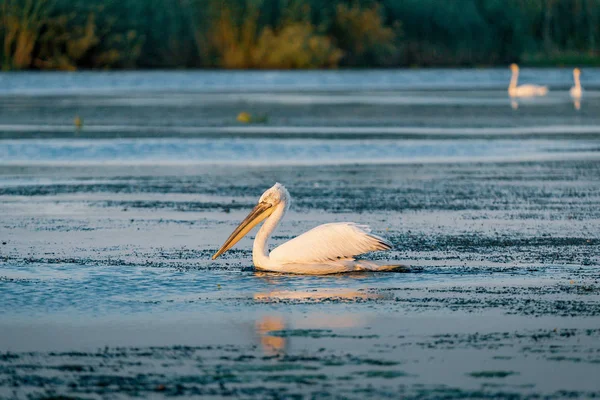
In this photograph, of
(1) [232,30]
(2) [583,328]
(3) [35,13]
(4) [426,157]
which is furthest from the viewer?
(1) [232,30]

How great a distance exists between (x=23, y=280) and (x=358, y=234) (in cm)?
Answer: 247

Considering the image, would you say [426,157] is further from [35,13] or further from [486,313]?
[35,13]

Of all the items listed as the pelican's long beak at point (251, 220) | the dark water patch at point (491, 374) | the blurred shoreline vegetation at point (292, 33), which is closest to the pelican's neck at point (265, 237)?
the pelican's long beak at point (251, 220)

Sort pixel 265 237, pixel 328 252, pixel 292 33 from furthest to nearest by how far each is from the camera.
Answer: pixel 292 33 < pixel 265 237 < pixel 328 252

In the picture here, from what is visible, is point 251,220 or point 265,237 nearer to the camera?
point 265,237

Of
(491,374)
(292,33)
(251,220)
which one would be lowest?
(491,374)

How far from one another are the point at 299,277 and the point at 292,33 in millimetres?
48331

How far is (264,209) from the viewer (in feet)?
38.2

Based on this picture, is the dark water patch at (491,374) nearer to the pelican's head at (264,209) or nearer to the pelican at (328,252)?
the pelican at (328,252)

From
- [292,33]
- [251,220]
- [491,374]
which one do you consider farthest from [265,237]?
[292,33]

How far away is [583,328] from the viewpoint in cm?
852

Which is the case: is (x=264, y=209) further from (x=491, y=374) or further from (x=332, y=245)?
(x=491, y=374)

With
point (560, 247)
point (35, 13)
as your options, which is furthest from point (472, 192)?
point (35, 13)

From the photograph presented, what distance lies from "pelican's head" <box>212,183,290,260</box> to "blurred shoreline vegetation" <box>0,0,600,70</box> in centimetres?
4348
